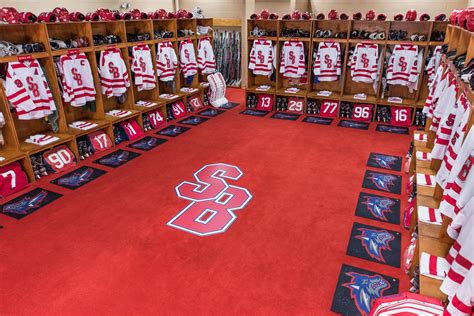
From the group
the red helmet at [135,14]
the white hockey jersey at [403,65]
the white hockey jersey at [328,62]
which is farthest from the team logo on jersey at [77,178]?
the white hockey jersey at [403,65]

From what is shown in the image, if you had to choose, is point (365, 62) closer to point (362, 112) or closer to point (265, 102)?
point (362, 112)

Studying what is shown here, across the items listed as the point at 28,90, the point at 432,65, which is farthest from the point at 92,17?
the point at 432,65

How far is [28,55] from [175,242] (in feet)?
9.47

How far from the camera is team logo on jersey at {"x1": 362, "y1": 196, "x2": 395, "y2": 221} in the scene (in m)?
3.63

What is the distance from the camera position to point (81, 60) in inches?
190

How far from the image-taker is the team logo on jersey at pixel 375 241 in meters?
3.05

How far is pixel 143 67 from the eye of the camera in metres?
5.85

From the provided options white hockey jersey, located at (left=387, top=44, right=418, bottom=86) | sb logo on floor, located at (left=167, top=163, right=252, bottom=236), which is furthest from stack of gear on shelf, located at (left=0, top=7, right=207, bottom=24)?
white hockey jersey, located at (left=387, top=44, right=418, bottom=86)

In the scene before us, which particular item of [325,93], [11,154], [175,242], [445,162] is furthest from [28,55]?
[325,93]

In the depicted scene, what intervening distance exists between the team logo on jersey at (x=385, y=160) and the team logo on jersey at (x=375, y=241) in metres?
1.63

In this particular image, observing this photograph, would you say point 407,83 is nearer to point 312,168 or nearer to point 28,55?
point 312,168

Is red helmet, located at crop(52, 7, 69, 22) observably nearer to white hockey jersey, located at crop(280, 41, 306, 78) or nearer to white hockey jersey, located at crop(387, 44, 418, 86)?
white hockey jersey, located at crop(280, 41, 306, 78)

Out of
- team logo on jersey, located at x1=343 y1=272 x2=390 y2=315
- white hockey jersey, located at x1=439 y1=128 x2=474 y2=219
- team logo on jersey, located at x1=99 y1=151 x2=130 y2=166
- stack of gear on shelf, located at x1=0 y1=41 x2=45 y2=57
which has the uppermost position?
stack of gear on shelf, located at x1=0 y1=41 x2=45 y2=57

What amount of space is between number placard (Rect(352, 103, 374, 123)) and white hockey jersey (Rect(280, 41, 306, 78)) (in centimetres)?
125
